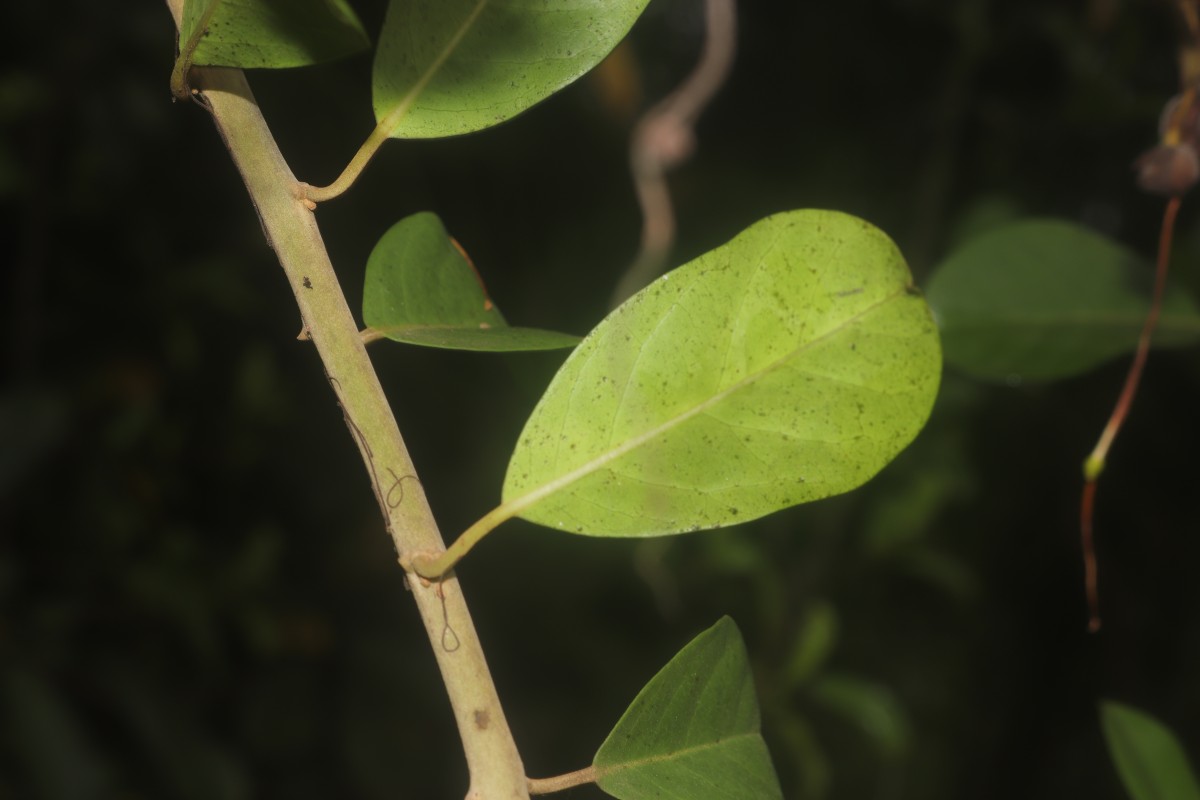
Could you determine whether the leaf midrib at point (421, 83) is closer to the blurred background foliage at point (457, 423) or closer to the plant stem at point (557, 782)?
the plant stem at point (557, 782)

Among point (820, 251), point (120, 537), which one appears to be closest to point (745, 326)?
point (820, 251)

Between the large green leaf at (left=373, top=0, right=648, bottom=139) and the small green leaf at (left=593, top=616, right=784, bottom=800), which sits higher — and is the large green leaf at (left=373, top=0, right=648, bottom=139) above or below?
above

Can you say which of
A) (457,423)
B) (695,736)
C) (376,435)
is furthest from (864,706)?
(376,435)

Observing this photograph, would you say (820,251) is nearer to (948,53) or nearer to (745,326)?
(745,326)

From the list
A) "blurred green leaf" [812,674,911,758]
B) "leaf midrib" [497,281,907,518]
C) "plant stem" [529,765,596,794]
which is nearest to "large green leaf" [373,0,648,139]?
"leaf midrib" [497,281,907,518]

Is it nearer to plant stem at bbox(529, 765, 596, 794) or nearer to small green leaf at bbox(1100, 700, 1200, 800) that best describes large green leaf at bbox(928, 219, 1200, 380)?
small green leaf at bbox(1100, 700, 1200, 800)
